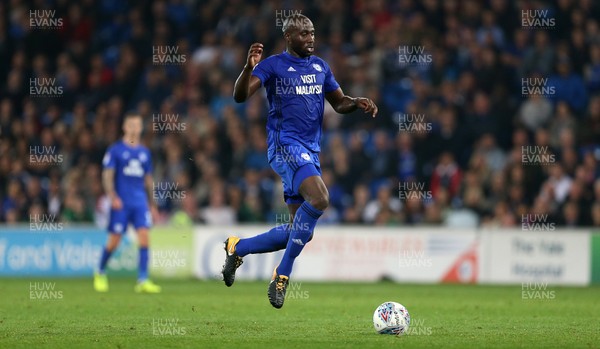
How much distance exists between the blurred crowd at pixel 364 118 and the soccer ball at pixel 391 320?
982 cm

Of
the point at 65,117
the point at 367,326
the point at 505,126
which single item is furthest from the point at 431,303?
the point at 65,117

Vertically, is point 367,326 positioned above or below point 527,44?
below

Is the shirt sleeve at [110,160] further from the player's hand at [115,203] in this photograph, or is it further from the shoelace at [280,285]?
the shoelace at [280,285]

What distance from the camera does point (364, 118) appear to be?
68.5 ft

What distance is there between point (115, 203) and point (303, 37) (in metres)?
6.35

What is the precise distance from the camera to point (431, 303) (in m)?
13.5

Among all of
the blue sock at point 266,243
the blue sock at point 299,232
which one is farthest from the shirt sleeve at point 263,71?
the blue sock at point 266,243

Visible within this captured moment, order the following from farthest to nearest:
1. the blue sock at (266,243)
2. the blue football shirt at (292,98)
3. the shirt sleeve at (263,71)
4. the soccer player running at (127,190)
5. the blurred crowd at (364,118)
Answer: the blurred crowd at (364,118) < the soccer player running at (127,190) < the blue sock at (266,243) < the blue football shirt at (292,98) < the shirt sleeve at (263,71)

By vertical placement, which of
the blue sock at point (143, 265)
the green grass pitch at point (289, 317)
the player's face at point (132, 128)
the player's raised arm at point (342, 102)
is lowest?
the green grass pitch at point (289, 317)

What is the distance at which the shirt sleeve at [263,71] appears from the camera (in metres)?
10.1

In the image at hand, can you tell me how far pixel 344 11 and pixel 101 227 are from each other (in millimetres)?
7084

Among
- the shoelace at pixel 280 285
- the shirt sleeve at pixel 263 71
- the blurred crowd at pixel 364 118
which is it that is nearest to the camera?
the shoelace at pixel 280 285

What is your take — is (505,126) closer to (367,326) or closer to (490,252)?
(490,252)

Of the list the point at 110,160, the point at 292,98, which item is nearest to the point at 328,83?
the point at 292,98
